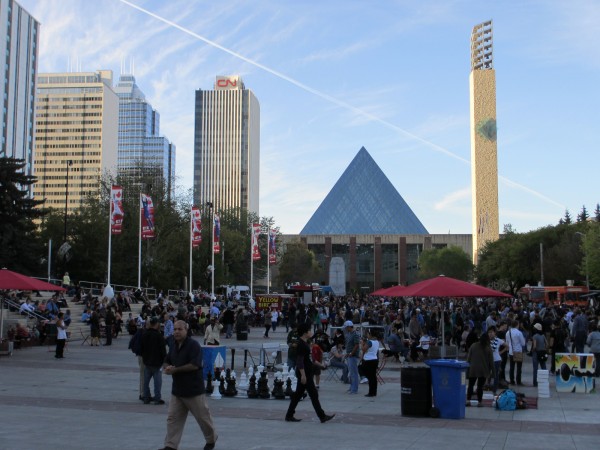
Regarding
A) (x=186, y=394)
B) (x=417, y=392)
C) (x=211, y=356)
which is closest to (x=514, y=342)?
(x=417, y=392)

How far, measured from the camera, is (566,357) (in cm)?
1500

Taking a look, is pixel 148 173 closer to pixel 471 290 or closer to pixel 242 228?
pixel 242 228

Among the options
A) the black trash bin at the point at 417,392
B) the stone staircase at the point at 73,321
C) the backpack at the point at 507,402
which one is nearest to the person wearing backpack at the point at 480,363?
the backpack at the point at 507,402

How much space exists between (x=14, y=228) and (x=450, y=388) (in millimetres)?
40143

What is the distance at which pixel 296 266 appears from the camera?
90688 millimetres

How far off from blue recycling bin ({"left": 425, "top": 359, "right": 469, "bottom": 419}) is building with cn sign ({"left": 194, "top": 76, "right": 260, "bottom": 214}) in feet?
588

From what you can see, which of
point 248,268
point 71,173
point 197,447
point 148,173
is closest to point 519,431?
point 197,447

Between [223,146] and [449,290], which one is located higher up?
[223,146]

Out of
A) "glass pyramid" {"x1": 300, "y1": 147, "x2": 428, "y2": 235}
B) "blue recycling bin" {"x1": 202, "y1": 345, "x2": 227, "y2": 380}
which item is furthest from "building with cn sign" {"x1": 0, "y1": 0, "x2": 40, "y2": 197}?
"blue recycling bin" {"x1": 202, "y1": 345, "x2": 227, "y2": 380}

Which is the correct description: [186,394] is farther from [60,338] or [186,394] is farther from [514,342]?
[60,338]

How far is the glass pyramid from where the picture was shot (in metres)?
116

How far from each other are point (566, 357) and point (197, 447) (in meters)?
9.17

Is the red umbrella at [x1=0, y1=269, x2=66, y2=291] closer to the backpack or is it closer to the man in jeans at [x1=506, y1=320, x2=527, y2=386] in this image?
the man in jeans at [x1=506, y1=320, x2=527, y2=386]

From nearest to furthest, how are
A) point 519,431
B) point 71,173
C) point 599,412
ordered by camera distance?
point 519,431
point 599,412
point 71,173
